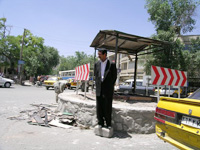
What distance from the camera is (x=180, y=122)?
278 centimetres

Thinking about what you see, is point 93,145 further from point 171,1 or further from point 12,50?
point 12,50

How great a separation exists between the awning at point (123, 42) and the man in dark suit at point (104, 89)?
2.03 m

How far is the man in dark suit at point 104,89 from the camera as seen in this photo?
4.09 meters

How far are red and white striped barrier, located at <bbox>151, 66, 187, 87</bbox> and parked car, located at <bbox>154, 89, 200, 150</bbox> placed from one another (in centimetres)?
186

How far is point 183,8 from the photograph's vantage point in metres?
18.5

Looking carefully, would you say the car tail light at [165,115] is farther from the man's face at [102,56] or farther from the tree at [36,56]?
the tree at [36,56]

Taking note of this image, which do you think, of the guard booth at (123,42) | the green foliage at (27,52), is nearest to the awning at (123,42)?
the guard booth at (123,42)

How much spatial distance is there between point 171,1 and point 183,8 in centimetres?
149

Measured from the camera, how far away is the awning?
623 cm

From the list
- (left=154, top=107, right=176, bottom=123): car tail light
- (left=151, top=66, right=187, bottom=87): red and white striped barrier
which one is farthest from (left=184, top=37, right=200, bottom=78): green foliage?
(left=154, top=107, right=176, bottom=123): car tail light

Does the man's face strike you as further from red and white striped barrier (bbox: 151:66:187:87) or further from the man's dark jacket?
red and white striped barrier (bbox: 151:66:187:87)

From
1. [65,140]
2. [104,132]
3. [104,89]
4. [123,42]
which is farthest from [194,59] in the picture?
[65,140]

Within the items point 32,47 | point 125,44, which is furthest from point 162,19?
point 32,47

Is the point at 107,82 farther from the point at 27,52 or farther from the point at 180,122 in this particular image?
the point at 27,52
